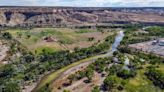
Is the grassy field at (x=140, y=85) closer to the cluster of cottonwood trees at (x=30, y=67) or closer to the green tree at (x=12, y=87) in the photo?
the green tree at (x=12, y=87)

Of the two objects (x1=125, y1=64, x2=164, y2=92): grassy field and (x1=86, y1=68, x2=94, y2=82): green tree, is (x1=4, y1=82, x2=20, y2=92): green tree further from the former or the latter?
(x1=125, y1=64, x2=164, y2=92): grassy field

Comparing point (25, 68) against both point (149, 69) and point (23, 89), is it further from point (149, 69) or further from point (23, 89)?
point (149, 69)

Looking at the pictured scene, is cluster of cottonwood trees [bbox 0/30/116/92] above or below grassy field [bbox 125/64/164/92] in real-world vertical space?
below

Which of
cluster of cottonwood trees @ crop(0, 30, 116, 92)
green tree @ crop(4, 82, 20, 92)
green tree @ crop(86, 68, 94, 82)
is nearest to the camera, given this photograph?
green tree @ crop(4, 82, 20, 92)

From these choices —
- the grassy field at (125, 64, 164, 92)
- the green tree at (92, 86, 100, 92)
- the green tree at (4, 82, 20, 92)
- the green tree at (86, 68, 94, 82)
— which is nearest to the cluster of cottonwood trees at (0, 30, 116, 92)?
the green tree at (4, 82, 20, 92)

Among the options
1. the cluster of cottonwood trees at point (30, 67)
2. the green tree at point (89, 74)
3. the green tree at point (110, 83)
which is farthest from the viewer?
the cluster of cottonwood trees at point (30, 67)

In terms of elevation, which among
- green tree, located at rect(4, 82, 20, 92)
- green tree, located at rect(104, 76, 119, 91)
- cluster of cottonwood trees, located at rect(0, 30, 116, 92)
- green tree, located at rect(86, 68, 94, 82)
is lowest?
cluster of cottonwood trees, located at rect(0, 30, 116, 92)

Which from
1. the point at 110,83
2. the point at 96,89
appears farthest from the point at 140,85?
the point at 96,89

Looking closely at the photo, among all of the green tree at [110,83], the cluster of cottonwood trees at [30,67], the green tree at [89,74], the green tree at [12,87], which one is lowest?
the cluster of cottonwood trees at [30,67]

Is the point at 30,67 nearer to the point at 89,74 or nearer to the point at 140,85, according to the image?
the point at 89,74

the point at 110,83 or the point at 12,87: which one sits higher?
the point at 110,83

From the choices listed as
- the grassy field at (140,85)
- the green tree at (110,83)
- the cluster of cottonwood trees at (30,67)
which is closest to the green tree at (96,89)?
the green tree at (110,83)
